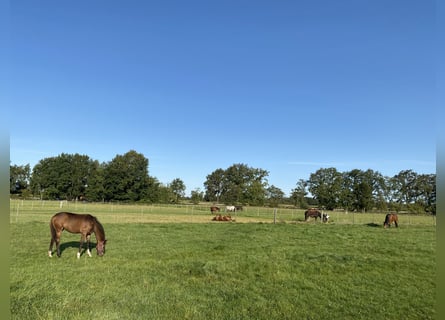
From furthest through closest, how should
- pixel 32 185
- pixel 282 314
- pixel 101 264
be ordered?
pixel 32 185 → pixel 101 264 → pixel 282 314

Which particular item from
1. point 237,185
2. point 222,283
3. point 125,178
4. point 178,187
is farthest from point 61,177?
point 222,283

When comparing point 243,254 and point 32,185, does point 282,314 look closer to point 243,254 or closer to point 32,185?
point 243,254

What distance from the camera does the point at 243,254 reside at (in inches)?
470

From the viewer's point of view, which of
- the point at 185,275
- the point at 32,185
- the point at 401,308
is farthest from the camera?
the point at 32,185

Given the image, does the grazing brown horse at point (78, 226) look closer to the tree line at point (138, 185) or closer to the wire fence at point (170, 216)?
the wire fence at point (170, 216)

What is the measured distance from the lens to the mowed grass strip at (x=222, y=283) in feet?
19.9

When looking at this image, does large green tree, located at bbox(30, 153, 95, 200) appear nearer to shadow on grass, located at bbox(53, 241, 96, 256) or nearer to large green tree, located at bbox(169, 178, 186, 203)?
large green tree, located at bbox(169, 178, 186, 203)

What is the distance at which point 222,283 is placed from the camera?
8.06 m

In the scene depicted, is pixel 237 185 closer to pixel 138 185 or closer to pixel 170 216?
pixel 138 185

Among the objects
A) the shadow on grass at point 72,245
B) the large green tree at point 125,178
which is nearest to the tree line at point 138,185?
the large green tree at point 125,178

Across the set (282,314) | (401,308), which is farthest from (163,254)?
(401,308)

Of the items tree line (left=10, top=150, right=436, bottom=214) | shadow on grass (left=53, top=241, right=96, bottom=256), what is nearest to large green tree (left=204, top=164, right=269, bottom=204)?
tree line (left=10, top=150, right=436, bottom=214)

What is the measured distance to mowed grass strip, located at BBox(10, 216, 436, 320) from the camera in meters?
6.07

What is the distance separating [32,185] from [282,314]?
88602 millimetres
